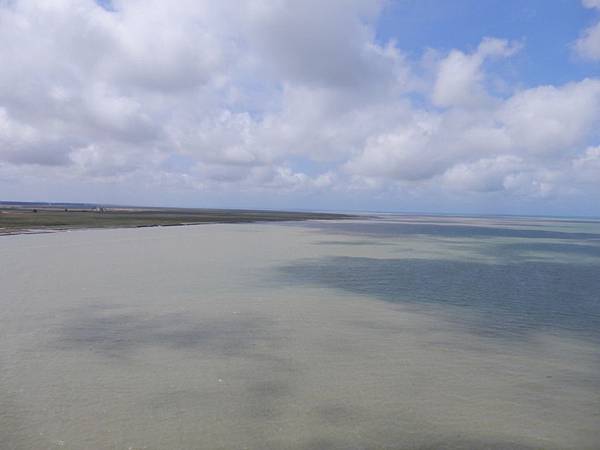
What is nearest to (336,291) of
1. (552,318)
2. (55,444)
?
(552,318)

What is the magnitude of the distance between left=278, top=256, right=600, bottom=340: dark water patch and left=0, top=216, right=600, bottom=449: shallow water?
144 mm

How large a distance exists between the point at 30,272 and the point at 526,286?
23416 mm

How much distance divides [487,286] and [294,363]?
13464 mm

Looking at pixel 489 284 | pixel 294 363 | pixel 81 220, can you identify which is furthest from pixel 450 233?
pixel 294 363

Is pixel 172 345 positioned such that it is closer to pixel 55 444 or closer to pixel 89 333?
pixel 89 333

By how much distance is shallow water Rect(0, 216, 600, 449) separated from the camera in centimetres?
675

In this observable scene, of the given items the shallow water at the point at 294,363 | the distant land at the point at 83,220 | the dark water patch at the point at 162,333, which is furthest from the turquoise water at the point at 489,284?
the distant land at the point at 83,220

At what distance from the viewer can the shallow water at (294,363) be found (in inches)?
266

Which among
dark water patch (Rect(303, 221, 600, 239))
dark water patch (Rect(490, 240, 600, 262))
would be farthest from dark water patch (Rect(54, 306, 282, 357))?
dark water patch (Rect(303, 221, 600, 239))

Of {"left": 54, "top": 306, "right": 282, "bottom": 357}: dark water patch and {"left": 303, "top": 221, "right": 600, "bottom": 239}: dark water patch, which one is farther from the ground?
{"left": 303, "top": 221, "right": 600, "bottom": 239}: dark water patch

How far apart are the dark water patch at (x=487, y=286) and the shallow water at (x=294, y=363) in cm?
14

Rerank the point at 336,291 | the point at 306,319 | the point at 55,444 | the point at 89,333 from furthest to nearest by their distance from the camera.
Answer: the point at 336,291 → the point at 306,319 → the point at 89,333 → the point at 55,444

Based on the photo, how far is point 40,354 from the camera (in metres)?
9.73

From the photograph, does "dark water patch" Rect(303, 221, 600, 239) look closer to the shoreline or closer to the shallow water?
the shoreline
